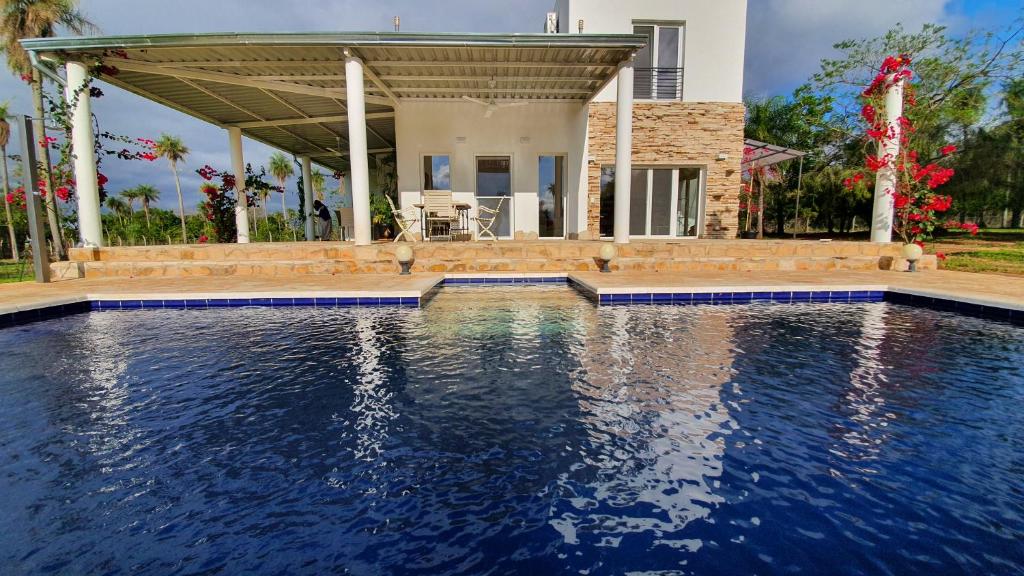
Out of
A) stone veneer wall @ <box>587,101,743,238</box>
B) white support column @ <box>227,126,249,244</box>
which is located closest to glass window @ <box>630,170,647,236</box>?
stone veneer wall @ <box>587,101,743,238</box>

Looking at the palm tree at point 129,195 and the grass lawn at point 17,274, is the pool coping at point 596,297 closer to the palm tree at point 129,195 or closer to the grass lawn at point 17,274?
the grass lawn at point 17,274

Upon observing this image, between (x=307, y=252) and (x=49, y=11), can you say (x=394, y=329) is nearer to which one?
(x=307, y=252)

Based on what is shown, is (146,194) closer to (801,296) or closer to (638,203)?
(638,203)

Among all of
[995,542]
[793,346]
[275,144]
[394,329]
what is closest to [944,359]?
[793,346]

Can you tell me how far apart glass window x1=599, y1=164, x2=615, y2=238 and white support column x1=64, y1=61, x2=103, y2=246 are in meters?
10.9

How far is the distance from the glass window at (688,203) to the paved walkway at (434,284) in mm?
4700

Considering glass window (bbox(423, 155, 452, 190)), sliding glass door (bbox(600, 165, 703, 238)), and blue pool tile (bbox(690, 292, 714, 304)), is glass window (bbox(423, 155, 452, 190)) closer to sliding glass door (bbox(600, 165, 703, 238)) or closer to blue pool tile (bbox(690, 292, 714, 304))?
→ sliding glass door (bbox(600, 165, 703, 238))

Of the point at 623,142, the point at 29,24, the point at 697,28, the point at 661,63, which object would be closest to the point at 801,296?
the point at 623,142

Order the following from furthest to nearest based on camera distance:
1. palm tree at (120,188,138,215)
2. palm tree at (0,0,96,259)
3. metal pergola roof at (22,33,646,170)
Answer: palm tree at (120,188,138,215)
palm tree at (0,0,96,259)
metal pergola roof at (22,33,646,170)

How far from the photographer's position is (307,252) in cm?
844

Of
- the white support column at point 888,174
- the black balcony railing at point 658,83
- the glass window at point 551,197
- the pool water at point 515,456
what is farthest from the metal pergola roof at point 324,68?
the pool water at point 515,456

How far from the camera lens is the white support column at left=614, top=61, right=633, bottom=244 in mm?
8422

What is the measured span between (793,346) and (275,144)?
53.9ft

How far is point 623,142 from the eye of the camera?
28.0ft
